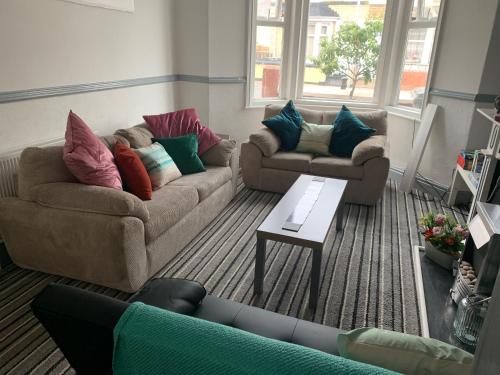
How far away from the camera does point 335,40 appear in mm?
4836

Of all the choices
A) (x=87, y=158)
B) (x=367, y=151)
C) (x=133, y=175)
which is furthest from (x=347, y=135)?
(x=87, y=158)

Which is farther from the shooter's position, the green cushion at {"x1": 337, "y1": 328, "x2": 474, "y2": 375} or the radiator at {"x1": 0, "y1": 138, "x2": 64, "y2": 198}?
the radiator at {"x1": 0, "y1": 138, "x2": 64, "y2": 198}

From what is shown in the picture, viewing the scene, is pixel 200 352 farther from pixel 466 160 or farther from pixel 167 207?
pixel 466 160

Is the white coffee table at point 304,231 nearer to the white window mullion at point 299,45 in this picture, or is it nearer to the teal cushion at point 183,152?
the teal cushion at point 183,152

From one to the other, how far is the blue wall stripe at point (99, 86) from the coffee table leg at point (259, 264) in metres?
1.83

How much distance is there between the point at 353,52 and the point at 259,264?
12.0 feet

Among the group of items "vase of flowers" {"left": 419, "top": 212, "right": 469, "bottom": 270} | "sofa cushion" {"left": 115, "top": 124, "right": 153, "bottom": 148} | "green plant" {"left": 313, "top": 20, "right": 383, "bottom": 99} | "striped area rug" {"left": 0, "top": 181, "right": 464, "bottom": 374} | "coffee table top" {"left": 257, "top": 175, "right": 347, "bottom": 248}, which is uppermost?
"green plant" {"left": 313, "top": 20, "right": 383, "bottom": 99}

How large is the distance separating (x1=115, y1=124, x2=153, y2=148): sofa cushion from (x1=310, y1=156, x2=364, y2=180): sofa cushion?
161cm

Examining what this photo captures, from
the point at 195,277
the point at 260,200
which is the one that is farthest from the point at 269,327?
the point at 260,200

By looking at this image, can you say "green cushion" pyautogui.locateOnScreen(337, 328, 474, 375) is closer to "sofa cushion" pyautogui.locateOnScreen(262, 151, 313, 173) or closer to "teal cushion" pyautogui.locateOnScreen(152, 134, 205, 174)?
"teal cushion" pyautogui.locateOnScreen(152, 134, 205, 174)

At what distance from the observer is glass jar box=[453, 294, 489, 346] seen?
4.80 feet

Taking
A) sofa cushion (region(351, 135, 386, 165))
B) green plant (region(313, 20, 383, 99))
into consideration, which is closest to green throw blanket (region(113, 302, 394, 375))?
sofa cushion (region(351, 135, 386, 165))

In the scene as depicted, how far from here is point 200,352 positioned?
0.82 m

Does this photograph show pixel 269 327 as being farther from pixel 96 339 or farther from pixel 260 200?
pixel 260 200
